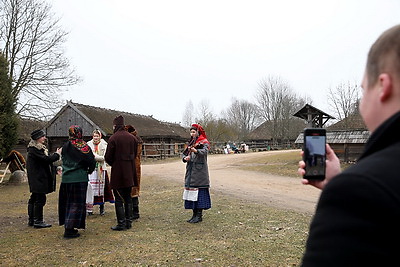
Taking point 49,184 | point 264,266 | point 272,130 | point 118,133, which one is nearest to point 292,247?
point 264,266

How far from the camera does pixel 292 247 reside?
5.09 meters

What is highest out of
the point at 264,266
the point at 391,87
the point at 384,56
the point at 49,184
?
the point at 384,56

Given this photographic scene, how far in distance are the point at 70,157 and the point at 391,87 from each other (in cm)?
584

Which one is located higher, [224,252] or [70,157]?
[70,157]

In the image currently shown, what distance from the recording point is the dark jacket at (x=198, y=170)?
6.82 metres

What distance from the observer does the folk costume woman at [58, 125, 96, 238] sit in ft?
19.6

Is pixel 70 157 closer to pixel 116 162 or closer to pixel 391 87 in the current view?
pixel 116 162

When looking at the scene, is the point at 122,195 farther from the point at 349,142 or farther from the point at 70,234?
the point at 349,142

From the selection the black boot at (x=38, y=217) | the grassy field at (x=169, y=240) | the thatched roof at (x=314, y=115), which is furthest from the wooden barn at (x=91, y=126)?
the black boot at (x=38, y=217)

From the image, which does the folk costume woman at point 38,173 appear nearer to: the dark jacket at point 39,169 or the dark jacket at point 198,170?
the dark jacket at point 39,169

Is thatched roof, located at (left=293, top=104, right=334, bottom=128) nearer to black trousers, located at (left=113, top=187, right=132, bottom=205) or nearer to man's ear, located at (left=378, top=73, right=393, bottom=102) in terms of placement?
black trousers, located at (left=113, top=187, right=132, bottom=205)

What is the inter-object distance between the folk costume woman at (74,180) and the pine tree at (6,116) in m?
9.28

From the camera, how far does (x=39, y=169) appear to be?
670 cm

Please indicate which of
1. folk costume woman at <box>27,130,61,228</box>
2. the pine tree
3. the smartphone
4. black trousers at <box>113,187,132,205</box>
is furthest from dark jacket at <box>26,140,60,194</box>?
the pine tree
